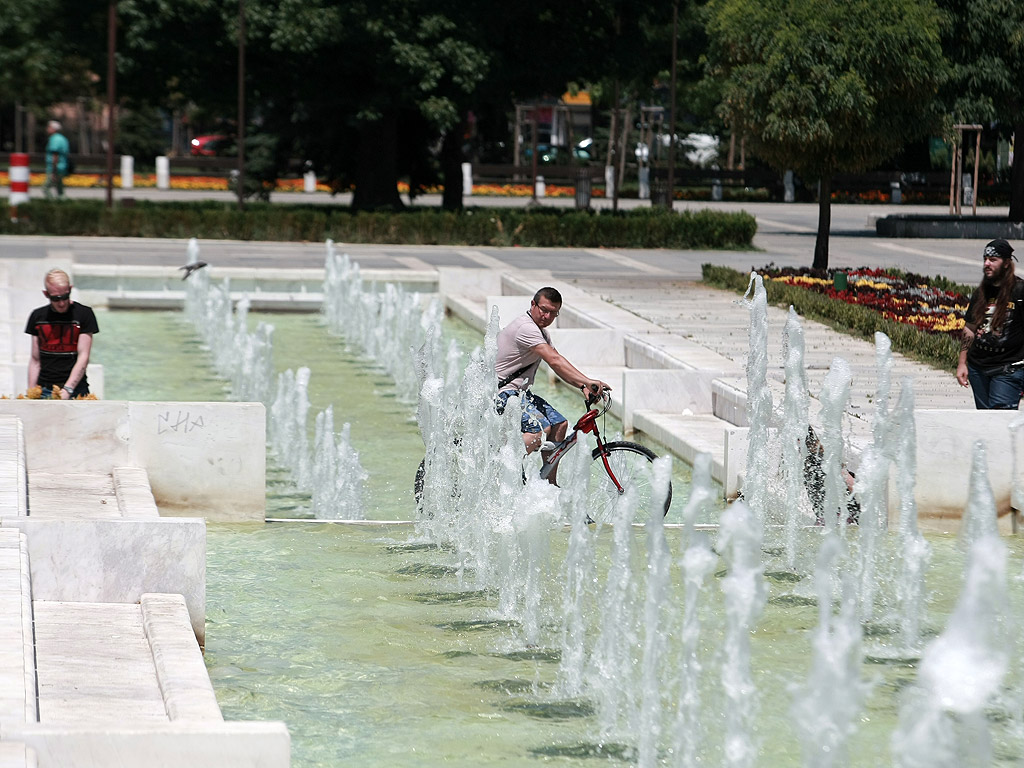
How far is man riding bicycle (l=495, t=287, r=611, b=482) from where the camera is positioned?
9.70 metres

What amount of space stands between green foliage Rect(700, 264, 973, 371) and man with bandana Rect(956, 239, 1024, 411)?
457 centimetres

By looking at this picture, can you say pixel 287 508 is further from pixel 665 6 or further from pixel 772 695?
pixel 665 6

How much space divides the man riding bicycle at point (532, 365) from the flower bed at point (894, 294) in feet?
26.4

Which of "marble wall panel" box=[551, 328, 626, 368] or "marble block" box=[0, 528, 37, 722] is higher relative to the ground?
"marble wall panel" box=[551, 328, 626, 368]

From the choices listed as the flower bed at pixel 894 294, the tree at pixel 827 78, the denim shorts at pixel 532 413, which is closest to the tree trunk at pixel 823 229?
the tree at pixel 827 78

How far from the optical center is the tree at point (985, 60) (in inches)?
1251

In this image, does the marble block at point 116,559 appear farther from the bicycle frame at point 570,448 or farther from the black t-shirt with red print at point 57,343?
the black t-shirt with red print at point 57,343

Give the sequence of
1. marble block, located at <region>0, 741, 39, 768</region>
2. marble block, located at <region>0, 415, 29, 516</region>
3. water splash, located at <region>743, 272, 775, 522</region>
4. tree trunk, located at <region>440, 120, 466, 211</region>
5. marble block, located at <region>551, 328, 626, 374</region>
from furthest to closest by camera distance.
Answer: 1. tree trunk, located at <region>440, 120, 466, 211</region>
2. marble block, located at <region>551, 328, 626, 374</region>
3. water splash, located at <region>743, 272, 775, 522</region>
4. marble block, located at <region>0, 415, 29, 516</region>
5. marble block, located at <region>0, 741, 39, 768</region>

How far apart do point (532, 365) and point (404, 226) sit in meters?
21.5

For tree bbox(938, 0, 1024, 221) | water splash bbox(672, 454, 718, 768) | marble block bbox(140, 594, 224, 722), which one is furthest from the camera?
tree bbox(938, 0, 1024, 221)

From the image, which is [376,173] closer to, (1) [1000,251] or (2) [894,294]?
(2) [894,294]

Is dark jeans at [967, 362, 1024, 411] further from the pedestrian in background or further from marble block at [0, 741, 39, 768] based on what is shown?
the pedestrian in background

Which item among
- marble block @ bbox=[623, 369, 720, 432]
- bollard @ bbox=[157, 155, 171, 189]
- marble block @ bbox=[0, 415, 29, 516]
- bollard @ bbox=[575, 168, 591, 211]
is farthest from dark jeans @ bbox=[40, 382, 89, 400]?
bollard @ bbox=[157, 155, 171, 189]

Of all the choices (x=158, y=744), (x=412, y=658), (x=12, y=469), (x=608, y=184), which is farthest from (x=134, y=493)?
(x=608, y=184)
